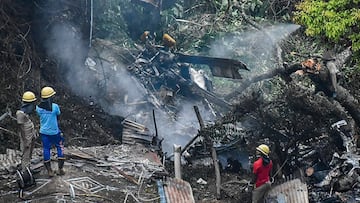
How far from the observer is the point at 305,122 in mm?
9258

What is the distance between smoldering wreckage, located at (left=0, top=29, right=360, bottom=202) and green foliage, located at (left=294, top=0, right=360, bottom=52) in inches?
64.6

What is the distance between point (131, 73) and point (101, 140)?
361cm

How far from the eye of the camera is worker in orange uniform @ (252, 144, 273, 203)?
7.55 metres

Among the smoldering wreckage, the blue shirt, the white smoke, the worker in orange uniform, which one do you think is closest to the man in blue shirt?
the blue shirt

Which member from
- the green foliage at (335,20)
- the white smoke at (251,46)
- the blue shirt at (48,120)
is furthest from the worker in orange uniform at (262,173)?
the white smoke at (251,46)

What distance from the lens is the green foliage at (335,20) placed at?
40.3ft

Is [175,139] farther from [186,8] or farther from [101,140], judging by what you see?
[186,8]

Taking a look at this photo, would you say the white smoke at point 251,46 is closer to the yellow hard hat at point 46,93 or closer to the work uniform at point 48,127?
the work uniform at point 48,127

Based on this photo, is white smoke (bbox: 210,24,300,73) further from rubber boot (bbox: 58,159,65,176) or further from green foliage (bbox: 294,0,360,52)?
rubber boot (bbox: 58,159,65,176)

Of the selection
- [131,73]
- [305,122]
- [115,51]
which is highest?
[115,51]

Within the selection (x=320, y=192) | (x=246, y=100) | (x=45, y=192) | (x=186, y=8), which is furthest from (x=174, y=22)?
(x=45, y=192)

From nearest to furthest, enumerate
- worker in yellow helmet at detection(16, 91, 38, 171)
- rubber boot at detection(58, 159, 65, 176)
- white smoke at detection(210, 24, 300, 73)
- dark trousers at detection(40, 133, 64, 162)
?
worker in yellow helmet at detection(16, 91, 38, 171) → dark trousers at detection(40, 133, 64, 162) → rubber boot at detection(58, 159, 65, 176) → white smoke at detection(210, 24, 300, 73)

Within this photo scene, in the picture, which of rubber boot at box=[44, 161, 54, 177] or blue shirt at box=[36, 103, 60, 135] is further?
rubber boot at box=[44, 161, 54, 177]

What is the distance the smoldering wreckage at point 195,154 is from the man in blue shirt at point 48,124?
34 cm
